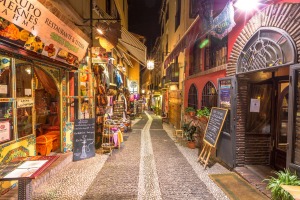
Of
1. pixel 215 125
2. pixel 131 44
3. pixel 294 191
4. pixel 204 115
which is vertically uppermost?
pixel 131 44

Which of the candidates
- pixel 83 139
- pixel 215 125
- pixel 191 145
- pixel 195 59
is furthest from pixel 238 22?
pixel 83 139

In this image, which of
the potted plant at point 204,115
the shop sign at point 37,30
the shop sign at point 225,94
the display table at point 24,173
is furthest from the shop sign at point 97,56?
the display table at point 24,173

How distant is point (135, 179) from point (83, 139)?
269cm

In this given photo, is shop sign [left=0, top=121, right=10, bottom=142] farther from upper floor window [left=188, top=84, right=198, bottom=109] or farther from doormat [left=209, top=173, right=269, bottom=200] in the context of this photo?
upper floor window [left=188, top=84, right=198, bottom=109]

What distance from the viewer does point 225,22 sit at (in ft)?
17.0

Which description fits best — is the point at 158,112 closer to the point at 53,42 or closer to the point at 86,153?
the point at 86,153

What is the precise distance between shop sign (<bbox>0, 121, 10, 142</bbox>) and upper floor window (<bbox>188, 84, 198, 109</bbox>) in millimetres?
8108

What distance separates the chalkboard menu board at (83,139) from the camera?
6429 millimetres

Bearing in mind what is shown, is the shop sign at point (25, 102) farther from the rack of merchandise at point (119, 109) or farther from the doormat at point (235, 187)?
the rack of merchandise at point (119, 109)

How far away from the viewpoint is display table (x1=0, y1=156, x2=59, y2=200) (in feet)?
8.52

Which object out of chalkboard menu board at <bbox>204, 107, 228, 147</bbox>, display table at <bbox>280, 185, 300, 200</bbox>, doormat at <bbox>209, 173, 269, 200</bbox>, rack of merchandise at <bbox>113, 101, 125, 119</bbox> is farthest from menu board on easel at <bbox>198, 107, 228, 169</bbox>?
rack of merchandise at <bbox>113, 101, 125, 119</bbox>

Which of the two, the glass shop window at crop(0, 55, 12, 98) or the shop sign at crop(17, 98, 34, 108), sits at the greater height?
the glass shop window at crop(0, 55, 12, 98)

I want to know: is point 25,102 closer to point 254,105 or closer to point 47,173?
point 47,173

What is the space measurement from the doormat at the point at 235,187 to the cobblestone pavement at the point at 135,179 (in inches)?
8.0
